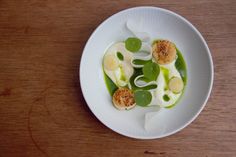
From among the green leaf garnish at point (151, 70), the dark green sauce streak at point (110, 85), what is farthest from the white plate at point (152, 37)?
the green leaf garnish at point (151, 70)

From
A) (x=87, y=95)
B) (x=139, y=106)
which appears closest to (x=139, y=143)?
(x=139, y=106)

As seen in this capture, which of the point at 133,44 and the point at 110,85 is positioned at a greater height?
the point at 133,44

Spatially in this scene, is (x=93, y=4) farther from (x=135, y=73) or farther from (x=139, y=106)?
(x=139, y=106)

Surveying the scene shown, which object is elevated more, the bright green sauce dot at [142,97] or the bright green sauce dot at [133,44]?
the bright green sauce dot at [133,44]

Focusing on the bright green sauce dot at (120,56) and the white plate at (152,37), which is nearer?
the white plate at (152,37)

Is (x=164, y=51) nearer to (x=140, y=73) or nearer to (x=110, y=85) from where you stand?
(x=140, y=73)

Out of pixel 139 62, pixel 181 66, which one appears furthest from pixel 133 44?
pixel 181 66

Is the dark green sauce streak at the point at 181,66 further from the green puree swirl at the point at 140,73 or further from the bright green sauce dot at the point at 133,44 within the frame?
the bright green sauce dot at the point at 133,44
